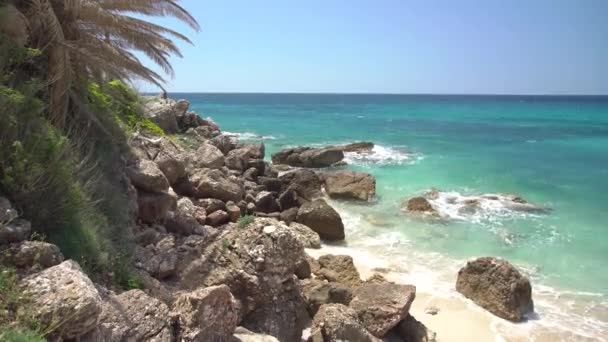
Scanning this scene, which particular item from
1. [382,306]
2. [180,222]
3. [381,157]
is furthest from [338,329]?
[381,157]

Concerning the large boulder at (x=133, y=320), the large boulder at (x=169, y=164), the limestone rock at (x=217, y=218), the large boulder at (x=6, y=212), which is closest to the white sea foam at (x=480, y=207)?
the limestone rock at (x=217, y=218)

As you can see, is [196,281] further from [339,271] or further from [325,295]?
[339,271]

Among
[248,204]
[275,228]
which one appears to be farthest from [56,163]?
[248,204]

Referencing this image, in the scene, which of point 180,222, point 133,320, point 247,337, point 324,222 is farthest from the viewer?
point 324,222

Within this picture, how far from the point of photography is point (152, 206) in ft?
25.2

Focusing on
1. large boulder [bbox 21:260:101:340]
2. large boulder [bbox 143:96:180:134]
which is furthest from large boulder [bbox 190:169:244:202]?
large boulder [bbox 21:260:101:340]

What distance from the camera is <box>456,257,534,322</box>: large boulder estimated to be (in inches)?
341

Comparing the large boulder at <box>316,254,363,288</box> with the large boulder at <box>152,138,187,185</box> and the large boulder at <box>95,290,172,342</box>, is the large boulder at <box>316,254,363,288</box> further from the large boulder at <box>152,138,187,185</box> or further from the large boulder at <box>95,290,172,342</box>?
the large boulder at <box>95,290,172,342</box>

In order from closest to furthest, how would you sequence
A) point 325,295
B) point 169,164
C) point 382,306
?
point 382,306 < point 325,295 < point 169,164

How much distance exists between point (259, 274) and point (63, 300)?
114 inches

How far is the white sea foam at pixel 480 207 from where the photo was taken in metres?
15.4

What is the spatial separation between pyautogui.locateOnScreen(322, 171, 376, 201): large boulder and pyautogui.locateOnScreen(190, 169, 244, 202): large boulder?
21.1 feet

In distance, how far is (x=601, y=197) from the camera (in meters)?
18.5

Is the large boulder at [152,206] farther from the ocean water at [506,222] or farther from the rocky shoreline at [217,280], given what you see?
the ocean water at [506,222]
